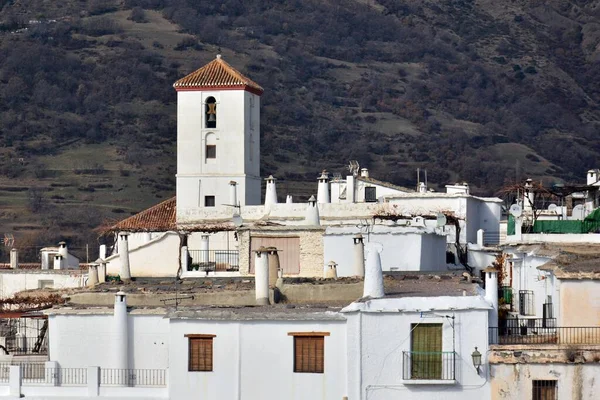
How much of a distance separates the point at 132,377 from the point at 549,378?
9.10 metres

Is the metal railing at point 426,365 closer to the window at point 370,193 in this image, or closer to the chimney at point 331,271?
the chimney at point 331,271

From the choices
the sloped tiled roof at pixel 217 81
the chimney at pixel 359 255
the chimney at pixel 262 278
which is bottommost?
the chimney at pixel 262 278

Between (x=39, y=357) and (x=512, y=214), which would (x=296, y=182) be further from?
(x=39, y=357)

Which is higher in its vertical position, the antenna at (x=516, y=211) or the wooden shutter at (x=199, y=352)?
the antenna at (x=516, y=211)

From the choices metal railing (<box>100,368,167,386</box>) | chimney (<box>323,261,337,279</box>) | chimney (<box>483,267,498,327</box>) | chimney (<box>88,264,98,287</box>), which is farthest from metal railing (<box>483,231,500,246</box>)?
metal railing (<box>100,368,167,386</box>)

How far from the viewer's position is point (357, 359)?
116ft

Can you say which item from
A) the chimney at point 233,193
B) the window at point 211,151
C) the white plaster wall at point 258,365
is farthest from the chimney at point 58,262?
the white plaster wall at point 258,365

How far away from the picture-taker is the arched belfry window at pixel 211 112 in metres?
78.5

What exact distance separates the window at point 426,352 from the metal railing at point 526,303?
7.82m

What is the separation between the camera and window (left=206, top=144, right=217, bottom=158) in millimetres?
78812

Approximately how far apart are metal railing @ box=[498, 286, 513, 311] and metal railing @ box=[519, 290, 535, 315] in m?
0.50

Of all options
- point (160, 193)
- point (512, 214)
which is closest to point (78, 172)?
point (160, 193)

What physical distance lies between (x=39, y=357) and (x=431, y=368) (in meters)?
9.77

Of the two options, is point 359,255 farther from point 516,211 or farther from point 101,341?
point 101,341
